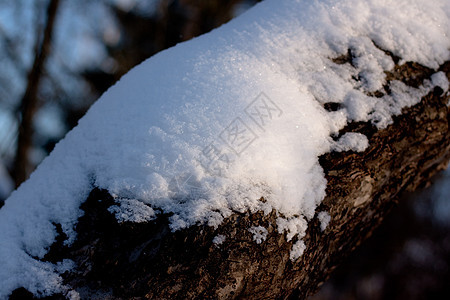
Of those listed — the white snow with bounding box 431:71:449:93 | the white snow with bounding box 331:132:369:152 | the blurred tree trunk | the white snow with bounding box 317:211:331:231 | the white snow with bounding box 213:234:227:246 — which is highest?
the blurred tree trunk

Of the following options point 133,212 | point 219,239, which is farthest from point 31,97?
point 219,239

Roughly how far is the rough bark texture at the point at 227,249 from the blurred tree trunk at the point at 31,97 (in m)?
2.77

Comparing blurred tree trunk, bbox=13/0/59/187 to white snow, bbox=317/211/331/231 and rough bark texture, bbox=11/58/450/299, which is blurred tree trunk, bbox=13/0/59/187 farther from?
white snow, bbox=317/211/331/231

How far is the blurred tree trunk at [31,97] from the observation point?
3.06 meters

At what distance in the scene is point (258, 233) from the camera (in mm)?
829

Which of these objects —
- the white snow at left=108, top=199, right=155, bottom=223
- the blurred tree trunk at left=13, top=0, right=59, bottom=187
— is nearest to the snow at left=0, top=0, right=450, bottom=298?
the white snow at left=108, top=199, right=155, bottom=223

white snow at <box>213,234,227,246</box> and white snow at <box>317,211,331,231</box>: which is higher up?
white snow at <box>213,234,227,246</box>

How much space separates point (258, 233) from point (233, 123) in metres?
0.29

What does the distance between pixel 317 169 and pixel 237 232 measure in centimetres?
30

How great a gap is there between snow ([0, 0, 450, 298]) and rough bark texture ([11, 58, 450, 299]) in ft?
0.09

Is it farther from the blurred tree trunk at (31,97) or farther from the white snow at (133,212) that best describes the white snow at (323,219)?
the blurred tree trunk at (31,97)

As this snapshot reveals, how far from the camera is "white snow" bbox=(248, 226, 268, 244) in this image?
32.5 inches

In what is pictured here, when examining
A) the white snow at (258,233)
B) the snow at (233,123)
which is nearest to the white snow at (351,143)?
the snow at (233,123)

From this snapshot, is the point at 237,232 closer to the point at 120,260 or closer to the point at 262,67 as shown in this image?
the point at 120,260
